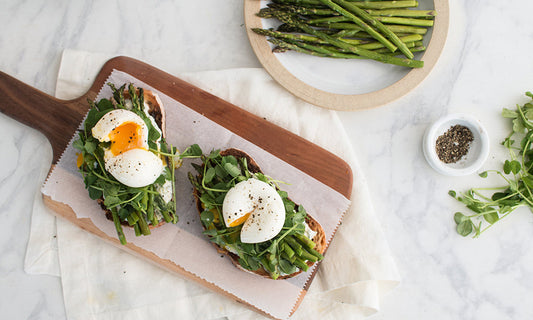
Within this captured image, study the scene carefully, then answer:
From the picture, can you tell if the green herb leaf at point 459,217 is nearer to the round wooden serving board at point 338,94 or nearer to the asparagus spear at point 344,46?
the round wooden serving board at point 338,94

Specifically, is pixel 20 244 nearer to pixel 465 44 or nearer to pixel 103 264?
pixel 103 264

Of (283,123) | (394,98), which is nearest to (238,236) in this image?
(283,123)

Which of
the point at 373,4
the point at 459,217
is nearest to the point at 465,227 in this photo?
the point at 459,217

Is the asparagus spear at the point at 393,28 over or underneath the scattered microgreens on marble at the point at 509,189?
over

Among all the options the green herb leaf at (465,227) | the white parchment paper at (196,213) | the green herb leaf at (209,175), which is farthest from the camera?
the green herb leaf at (465,227)

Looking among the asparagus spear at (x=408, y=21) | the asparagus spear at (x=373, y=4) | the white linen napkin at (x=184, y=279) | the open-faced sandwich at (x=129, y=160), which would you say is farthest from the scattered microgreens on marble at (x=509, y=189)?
the open-faced sandwich at (x=129, y=160)

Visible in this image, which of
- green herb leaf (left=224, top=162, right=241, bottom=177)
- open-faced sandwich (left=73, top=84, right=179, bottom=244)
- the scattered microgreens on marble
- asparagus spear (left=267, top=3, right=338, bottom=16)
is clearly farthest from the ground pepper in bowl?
open-faced sandwich (left=73, top=84, right=179, bottom=244)
